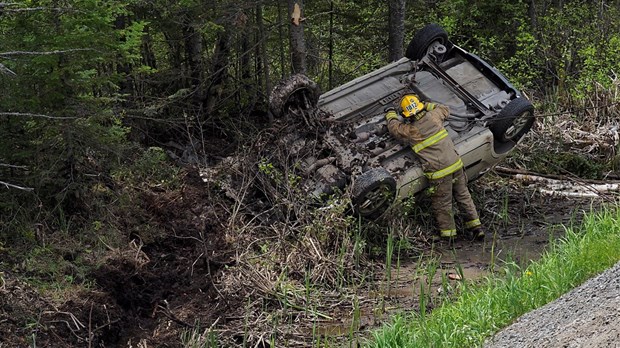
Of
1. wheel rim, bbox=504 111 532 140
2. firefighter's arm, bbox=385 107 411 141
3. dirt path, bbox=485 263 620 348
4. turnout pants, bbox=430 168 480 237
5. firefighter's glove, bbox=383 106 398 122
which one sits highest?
dirt path, bbox=485 263 620 348

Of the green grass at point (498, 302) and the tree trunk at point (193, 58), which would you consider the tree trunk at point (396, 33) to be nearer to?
the tree trunk at point (193, 58)

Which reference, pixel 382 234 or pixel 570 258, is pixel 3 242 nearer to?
pixel 382 234

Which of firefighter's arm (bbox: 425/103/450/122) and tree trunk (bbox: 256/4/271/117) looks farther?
tree trunk (bbox: 256/4/271/117)

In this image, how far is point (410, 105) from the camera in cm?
996

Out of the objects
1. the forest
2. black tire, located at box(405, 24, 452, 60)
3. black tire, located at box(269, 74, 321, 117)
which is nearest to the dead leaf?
the forest

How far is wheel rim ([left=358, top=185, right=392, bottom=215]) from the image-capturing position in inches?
365

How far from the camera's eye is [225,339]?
756 centimetres

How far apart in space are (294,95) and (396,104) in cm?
139

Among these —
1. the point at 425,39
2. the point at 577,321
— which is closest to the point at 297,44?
the point at 425,39

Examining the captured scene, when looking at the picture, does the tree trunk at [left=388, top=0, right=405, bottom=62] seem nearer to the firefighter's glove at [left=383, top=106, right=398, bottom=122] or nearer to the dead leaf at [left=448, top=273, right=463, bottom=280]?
→ the firefighter's glove at [left=383, top=106, right=398, bottom=122]

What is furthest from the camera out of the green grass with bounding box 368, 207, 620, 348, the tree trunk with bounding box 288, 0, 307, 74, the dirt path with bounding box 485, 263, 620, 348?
the tree trunk with bounding box 288, 0, 307, 74

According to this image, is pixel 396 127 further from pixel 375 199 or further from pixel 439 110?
pixel 375 199

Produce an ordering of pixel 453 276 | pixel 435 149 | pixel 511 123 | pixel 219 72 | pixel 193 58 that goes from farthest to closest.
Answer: pixel 193 58, pixel 219 72, pixel 511 123, pixel 435 149, pixel 453 276

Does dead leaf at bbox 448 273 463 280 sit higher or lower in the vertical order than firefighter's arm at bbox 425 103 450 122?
lower
